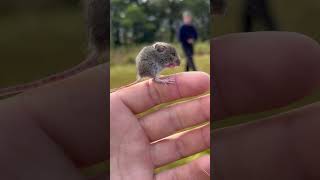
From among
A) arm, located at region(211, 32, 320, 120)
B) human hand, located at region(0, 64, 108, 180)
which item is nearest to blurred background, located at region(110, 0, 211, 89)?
human hand, located at region(0, 64, 108, 180)

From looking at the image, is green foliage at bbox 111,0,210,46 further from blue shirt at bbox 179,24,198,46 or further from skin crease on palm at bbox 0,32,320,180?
skin crease on palm at bbox 0,32,320,180

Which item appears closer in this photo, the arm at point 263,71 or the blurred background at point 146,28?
the blurred background at point 146,28

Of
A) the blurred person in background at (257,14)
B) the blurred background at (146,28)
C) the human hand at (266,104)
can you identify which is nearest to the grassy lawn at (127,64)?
the blurred background at (146,28)

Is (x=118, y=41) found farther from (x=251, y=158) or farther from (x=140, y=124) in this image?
(x=251, y=158)

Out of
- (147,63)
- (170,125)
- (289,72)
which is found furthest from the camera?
(289,72)

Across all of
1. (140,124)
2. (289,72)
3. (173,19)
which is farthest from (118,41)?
(289,72)

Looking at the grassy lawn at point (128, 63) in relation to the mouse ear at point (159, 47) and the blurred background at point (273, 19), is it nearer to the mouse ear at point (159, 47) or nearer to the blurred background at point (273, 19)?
the mouse ear at point (159, 47)

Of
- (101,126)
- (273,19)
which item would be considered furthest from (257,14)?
(101,126)
